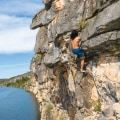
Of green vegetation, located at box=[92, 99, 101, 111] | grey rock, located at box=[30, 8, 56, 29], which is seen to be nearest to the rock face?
green vegetation, located at box=[92, 99, 101, 111]

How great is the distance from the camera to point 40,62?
162ft

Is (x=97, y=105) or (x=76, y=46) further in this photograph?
(x=76, y=46)

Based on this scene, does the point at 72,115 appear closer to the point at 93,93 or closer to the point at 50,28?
the point at 93,93

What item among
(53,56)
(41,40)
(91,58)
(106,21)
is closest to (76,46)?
(91,58)

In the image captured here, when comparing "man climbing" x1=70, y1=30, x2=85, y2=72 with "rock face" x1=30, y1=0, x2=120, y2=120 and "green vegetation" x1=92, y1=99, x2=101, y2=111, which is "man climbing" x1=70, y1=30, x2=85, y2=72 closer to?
"rock face" x1=30, y1=0, x2=120, y2=120

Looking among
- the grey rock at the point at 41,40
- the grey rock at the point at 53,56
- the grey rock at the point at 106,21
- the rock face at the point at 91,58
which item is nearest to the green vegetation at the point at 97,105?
the rock face at the point at 91,58

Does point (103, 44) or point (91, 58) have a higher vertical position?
point (103, 44)

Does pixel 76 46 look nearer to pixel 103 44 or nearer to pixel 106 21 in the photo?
pixel 103 44

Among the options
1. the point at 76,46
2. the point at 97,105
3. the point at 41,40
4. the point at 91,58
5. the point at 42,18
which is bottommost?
the point at 97,105

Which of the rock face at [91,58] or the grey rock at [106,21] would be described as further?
the rock face at [91,58]

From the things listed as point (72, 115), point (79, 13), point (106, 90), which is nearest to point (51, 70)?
point (72, 115)

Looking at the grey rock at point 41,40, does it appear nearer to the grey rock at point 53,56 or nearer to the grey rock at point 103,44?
the grey rock at point 53,56

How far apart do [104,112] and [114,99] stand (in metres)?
1.39

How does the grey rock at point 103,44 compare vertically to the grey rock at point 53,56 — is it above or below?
below
